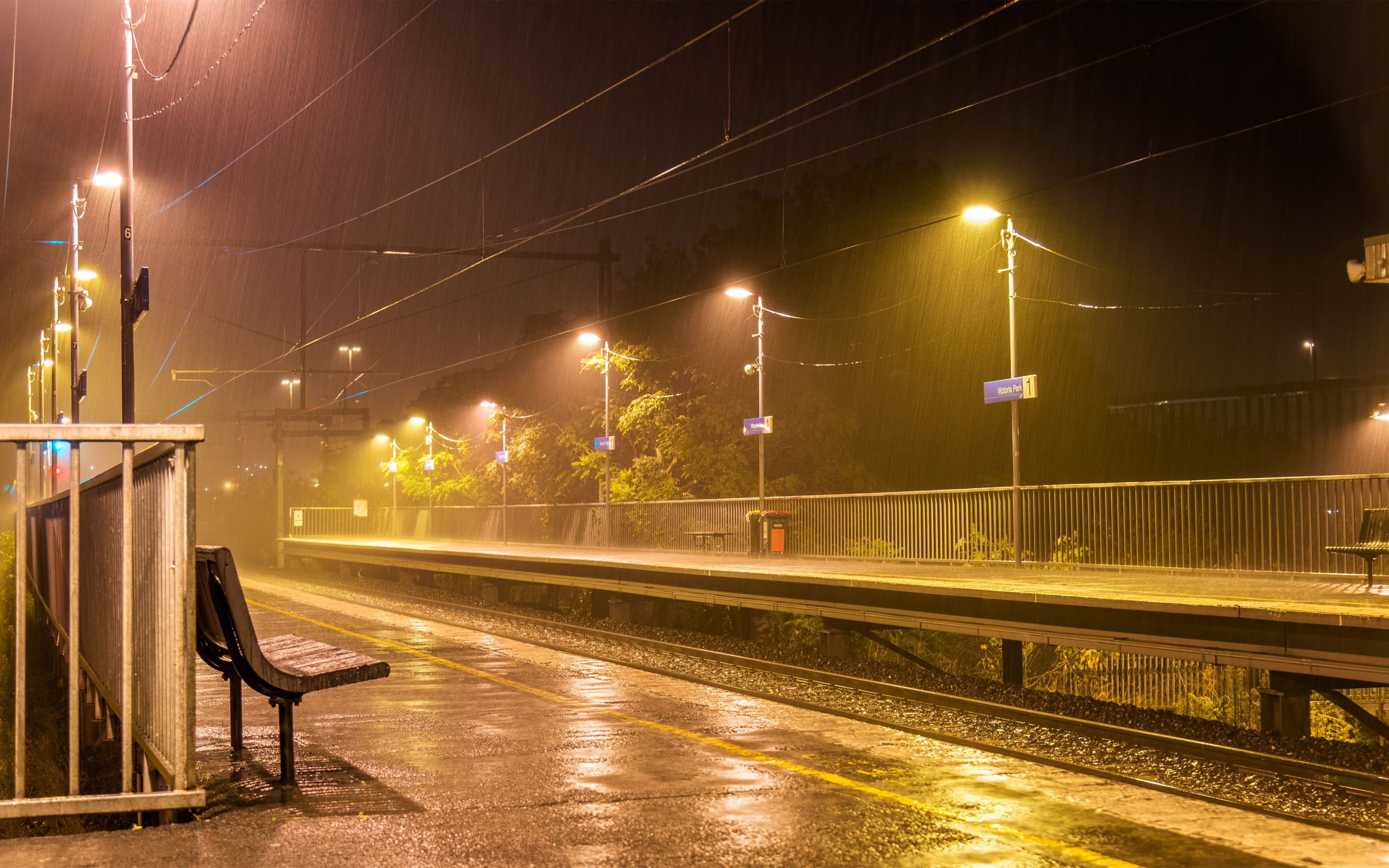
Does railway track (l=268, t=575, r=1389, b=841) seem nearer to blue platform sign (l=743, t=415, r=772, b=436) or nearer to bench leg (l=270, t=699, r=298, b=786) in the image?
bench leg (l=270, t=699, r=298, b=786)

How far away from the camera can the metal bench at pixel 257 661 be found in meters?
6.09

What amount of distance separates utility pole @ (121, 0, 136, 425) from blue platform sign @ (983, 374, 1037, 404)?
13766 millimetres

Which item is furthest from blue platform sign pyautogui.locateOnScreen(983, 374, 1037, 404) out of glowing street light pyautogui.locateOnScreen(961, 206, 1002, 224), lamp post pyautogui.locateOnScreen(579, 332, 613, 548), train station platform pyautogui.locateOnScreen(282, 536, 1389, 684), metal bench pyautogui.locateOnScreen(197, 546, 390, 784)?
lamp post pyautogui.locateOnScreen(579, 332, 613, 548)

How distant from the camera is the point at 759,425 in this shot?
3008cm

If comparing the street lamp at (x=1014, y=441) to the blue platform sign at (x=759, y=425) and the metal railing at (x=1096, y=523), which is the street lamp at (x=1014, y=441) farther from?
the blue platform sign at (x=759, y=425)

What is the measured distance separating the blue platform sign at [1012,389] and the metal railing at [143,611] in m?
16.7

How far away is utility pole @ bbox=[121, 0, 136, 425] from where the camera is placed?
18578 mm

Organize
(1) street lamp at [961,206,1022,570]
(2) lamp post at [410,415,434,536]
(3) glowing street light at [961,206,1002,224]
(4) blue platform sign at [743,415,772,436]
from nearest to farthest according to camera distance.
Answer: (3) glowing street light at [961,206,1002,224], (1) street lamp at [961,206,1022,570], (4) blue platform sign at [743,415,772,436], (2) lamp post at [410,415,434,536]

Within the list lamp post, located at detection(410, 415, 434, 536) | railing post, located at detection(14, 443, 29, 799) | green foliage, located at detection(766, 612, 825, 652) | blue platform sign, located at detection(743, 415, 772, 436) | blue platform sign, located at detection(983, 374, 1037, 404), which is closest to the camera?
railing post, located at detection(14, 443, 29, 799)

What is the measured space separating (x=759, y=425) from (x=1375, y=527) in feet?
55.6

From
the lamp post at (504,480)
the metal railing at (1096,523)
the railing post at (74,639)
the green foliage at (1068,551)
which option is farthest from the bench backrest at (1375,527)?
the lamp post at (504,480)

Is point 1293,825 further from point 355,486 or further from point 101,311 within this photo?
point 355,486

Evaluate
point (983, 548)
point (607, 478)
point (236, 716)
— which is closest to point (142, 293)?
point (236, 716)

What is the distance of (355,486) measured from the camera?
3201 inches
